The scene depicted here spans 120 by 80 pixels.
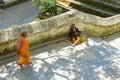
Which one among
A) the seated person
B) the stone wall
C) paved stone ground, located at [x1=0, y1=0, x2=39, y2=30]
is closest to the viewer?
the stone wall

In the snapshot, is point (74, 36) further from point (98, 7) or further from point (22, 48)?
point (98, 7)

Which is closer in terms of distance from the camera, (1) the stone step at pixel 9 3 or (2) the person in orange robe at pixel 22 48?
(2) the person in orange robe at pixel 22 48

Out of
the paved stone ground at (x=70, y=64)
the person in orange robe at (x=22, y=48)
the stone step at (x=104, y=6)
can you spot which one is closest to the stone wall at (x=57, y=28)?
the paved stone ground at (x=70, y=64)

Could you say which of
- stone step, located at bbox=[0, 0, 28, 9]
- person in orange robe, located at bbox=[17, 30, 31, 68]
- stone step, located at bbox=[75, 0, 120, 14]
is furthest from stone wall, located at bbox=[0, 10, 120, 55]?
stone step, located at bbox=[0, 0, 28, 9]

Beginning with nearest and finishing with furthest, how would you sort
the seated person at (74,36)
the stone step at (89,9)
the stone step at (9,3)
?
the seated person at (74,36) < the stone step at (89,9) < the stone step at (9,3)

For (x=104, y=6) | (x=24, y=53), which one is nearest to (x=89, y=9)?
(x=104, y=6)

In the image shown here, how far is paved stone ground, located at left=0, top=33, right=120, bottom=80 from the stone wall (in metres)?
0.43

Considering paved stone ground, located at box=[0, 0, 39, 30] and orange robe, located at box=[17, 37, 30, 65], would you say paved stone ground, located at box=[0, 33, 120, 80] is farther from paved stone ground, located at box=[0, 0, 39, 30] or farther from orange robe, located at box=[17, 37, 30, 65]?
paved stone ground, located at box=[0, 0, 39, 30]

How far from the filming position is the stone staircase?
44.6 ft

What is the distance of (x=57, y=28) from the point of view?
10586mm

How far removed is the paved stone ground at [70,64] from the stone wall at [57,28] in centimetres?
43

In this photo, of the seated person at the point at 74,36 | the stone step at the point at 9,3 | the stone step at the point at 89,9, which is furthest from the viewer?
the stone step at the point at 9,3

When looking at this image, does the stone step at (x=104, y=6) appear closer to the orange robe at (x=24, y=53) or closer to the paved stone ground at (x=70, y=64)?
the paved stone ground at (x=70, y=64)

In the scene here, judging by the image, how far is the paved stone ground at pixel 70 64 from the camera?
355 inches
